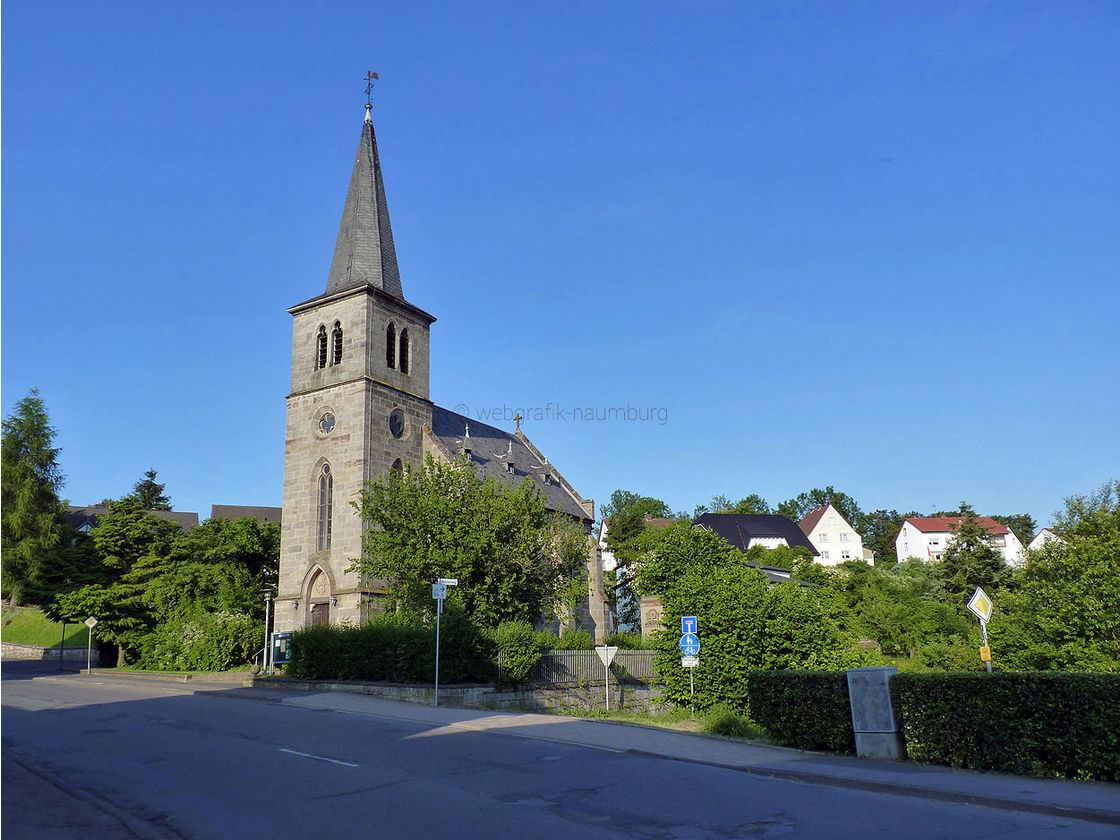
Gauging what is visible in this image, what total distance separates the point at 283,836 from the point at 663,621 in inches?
568

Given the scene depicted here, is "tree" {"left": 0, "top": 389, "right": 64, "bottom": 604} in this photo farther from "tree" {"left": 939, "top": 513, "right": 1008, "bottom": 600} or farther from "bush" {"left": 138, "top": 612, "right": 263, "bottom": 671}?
"tree" {"left": 939, "top": 513, "right": 1008, "bottom": 600}

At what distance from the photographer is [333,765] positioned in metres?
11.3

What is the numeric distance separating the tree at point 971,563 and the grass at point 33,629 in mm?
55801

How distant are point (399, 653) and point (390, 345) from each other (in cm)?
1975

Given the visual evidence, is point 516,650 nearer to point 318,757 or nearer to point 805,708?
point 805,708

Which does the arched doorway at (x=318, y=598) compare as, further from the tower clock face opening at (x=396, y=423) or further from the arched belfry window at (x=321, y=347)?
the arched belfry window at (x=321, y=347)

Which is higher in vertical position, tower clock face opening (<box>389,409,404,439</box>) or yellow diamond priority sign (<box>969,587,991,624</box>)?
tower clock face opening (<box>389,409,404,439</box>)

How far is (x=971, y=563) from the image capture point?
57219 mm

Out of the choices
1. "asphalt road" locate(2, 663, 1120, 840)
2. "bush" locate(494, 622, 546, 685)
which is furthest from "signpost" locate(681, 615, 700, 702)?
"bush" locate(494, 622, 546, 685)

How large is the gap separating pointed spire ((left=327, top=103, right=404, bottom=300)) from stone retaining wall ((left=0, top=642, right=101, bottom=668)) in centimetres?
2490

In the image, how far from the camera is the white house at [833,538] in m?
106

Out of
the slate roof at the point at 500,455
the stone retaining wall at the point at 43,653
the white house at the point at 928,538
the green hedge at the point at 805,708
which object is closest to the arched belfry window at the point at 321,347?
the slate roof at the point at 500,455

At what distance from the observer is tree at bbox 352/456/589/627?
2762 cm

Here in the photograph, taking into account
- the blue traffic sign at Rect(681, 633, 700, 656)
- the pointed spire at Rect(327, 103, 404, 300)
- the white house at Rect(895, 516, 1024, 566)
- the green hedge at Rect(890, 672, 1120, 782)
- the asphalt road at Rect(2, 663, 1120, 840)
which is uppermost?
the pointed spire at Rect(327, 103, 404, 300)
